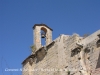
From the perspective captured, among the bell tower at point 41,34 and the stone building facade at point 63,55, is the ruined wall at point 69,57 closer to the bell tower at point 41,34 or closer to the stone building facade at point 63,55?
the stone building facade at point 63,55

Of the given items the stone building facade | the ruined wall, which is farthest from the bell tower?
the ruined wall

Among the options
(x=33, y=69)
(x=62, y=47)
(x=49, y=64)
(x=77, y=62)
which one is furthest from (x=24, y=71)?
(x=77, y=62)

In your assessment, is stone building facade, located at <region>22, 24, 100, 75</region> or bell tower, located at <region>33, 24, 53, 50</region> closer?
stone building facade, located at <region>22, 24, 100, 75</region>

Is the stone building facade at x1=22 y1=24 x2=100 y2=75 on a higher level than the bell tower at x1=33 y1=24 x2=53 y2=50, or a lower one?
lower

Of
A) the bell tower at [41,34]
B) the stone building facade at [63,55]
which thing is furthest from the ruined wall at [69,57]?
the bell tower at [41,34]

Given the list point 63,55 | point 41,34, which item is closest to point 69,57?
point 63,55

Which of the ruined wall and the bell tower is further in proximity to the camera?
the bell tower

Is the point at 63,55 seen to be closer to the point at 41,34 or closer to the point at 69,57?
the point at 69,57

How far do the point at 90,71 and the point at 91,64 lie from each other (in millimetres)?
263

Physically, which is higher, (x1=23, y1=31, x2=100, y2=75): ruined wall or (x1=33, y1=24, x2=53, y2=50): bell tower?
(x1=33, y1=24, x2=53, y2=50): bell tower

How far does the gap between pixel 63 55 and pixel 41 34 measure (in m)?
3.26

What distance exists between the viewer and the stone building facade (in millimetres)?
11352

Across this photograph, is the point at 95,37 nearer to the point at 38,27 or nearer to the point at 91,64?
the point at 91,64

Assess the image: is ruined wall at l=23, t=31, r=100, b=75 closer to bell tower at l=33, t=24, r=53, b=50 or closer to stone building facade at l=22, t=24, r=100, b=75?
stone building facade at l=22, t=24, r=100, b=75
